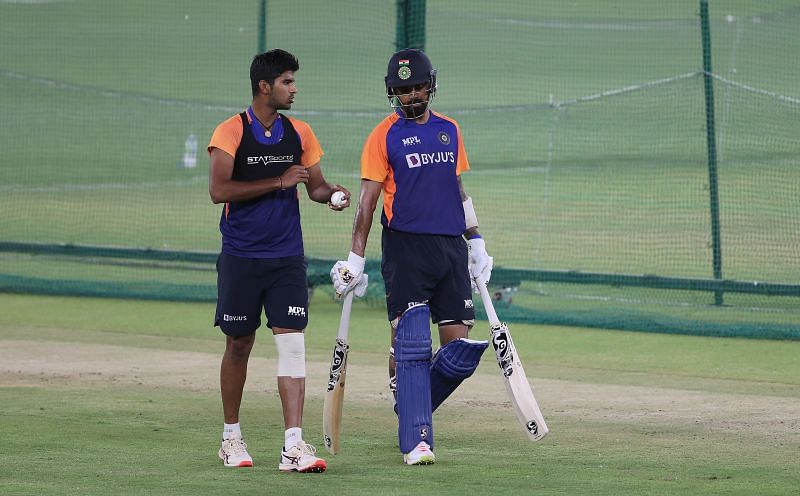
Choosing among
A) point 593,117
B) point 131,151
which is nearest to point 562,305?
point 593,117

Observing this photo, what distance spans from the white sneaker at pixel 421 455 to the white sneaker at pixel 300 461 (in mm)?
446

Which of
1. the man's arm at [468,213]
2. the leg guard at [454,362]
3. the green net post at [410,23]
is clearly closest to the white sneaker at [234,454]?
the leg guard at [454,362]

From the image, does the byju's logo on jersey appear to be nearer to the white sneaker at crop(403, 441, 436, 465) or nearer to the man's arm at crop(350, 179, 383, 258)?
the man's arm at crop(350, 179, 383, 258)

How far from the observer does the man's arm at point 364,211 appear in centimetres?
780

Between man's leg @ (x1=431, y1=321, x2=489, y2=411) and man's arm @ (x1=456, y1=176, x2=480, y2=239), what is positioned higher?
man's arm @ (x1=456, y1=176, x2=480, y2=239)

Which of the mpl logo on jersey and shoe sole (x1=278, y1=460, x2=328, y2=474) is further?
the mpl logo on jersey

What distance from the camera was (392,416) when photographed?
927cm

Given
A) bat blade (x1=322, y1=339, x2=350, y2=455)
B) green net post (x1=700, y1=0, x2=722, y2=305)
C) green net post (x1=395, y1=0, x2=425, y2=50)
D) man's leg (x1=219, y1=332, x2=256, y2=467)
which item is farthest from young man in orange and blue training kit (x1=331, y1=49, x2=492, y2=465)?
green net post (x1=395, y1=0, x2=425, y2=50)

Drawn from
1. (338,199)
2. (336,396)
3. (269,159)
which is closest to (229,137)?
(269,159)

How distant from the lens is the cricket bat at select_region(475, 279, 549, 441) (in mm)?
7742

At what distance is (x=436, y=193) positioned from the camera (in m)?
7.79

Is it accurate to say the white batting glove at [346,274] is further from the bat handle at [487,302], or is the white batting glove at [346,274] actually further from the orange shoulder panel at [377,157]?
the bat handle at [487,302]

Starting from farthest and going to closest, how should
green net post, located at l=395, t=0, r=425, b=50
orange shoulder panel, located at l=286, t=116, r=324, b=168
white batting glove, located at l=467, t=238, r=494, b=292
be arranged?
green net post, located at l=395, t=0, r=425, b=50
white batting glove, located at l=467, t=238, r=494, b=292
orange shoulder panel, located at l=286, t=116, r=324, b=168

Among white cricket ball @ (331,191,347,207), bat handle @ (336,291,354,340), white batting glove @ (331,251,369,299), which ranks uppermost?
white cricket ball @ (331,191,347,207)
